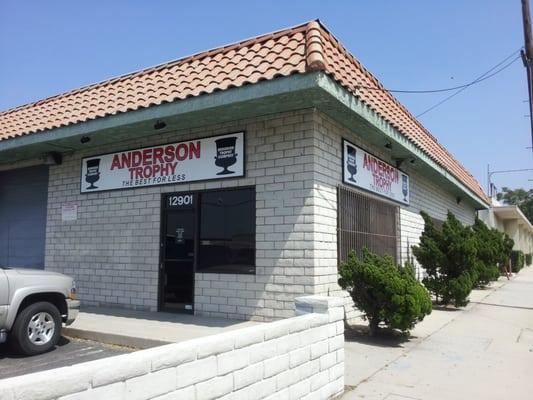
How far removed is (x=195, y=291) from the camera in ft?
31.9

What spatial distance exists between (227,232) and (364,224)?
3.12 metres

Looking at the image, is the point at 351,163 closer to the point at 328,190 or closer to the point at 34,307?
the point at 328,190

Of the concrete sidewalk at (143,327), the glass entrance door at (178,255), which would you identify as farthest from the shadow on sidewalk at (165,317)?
the glass entrance door at (178,255)

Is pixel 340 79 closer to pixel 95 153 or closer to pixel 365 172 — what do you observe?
pixel 365 172

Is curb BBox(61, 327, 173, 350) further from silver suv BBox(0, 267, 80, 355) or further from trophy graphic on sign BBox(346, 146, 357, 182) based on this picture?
trophy graphic on sign BBox(346, 146, 357, 182)

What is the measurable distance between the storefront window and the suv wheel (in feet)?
10.2

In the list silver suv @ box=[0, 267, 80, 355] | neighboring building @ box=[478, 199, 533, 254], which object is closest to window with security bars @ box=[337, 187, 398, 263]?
silver suv @ box=[0, 267, 80, 355]

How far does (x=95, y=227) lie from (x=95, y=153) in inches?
67.6

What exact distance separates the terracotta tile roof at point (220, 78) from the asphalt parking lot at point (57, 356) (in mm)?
4297

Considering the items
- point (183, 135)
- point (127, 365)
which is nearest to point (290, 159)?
point (183, 135)

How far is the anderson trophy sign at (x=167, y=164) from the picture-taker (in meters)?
9.53

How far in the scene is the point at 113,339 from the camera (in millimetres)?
7645

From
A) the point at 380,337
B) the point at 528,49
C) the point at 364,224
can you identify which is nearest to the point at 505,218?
the point at 528,49

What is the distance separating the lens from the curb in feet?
23.6
